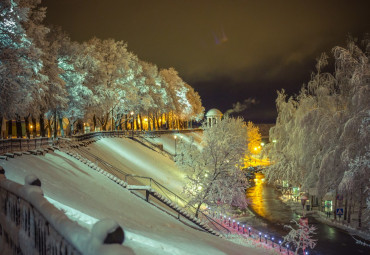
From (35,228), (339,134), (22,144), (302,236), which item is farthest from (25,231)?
(339,134)

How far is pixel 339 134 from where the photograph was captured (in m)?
24.3

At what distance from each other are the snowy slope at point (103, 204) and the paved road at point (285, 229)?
671 cm

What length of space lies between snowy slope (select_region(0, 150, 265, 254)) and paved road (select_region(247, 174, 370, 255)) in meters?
6.71

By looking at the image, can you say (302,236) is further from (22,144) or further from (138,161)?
(138,161)

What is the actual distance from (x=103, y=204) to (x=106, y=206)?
0.20m

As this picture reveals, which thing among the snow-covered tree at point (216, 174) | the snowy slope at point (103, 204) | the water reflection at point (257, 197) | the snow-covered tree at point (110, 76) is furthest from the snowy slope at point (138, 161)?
the snowy slope at point (103, 204)

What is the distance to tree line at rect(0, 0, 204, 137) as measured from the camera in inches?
848

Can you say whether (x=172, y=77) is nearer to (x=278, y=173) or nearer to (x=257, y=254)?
(x=278, y=173)

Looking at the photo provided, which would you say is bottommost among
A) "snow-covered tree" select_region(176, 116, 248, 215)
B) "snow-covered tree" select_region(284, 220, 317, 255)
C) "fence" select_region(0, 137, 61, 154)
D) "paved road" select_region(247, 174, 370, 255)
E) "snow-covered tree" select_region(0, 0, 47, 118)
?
"paved road" select_region(247, 174, 370, 255)

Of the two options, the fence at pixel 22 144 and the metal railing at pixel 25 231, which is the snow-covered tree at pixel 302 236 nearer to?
the metal railing at pixel 25 231

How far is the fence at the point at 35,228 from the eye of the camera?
3.39 metres

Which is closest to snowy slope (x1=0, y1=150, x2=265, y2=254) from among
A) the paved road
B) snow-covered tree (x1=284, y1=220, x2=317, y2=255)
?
snow-covered tree (x1=284, y1=220, x2=317, y2=255)

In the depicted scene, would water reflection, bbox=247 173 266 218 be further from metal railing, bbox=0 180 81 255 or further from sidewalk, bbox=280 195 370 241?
metal railing, bbox=0 180 81 255

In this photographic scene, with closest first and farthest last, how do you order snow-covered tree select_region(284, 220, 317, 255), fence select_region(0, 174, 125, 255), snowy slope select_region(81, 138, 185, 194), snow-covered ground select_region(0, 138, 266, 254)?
1. fence select_region(0, 174, 125, 255)
2. snow-covered ground select_region(0, 138, 266, 254)
3. snow-covered tree select_region(284, 220, 317, 255)
4. snowy slope select_region(81, 138, 185, 194)
